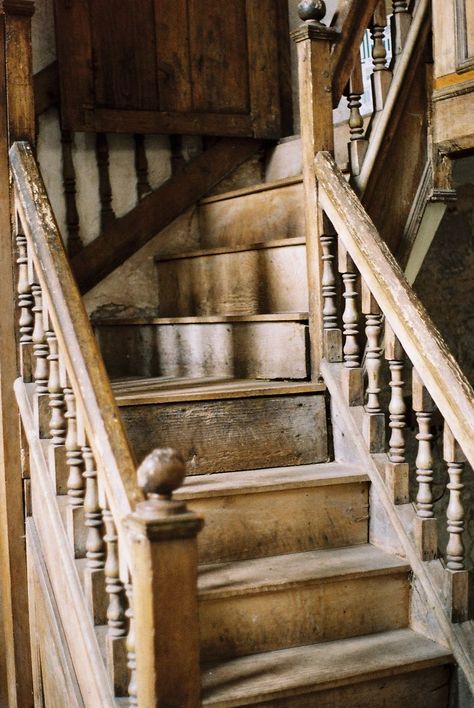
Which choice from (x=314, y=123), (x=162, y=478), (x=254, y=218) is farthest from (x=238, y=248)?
(x=162, y=478)

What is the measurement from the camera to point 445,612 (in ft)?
9.16

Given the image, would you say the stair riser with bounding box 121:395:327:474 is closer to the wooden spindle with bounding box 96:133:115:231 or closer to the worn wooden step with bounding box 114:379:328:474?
the worn wooden step with bounding box 114:379:328:474

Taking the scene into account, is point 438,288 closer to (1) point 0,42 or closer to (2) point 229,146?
(2) point 229,146

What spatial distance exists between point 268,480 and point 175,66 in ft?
7.75

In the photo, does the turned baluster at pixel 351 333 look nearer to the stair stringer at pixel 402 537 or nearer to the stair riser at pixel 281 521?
the stair stringer at pixel 402 537

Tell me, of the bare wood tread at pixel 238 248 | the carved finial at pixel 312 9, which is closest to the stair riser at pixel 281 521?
the bare wood tread at pixel 238 248

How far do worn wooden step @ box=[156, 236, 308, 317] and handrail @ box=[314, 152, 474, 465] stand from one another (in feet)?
1.19

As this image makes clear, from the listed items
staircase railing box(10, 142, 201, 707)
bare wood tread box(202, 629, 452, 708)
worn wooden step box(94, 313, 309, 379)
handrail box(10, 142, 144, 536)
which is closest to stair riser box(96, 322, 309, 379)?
worn wooden step box(94, 313, 309, 379)

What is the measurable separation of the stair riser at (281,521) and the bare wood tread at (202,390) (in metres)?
0.39

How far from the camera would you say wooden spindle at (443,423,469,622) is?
2742 mm

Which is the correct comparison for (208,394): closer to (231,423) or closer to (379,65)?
(231,423)

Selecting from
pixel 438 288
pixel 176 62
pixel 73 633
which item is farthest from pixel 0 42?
pixel 438 288

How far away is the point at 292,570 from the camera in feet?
9.39

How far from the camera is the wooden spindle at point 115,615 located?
2410mm
